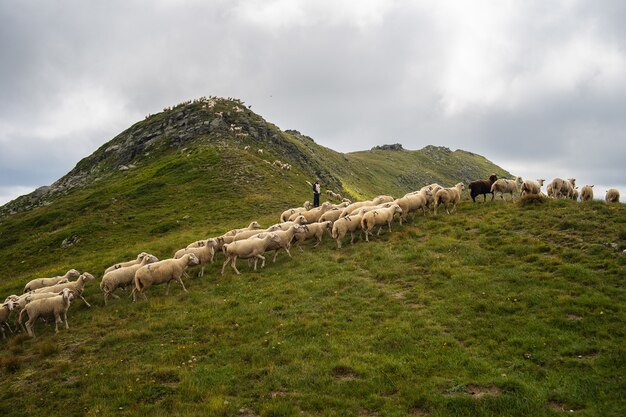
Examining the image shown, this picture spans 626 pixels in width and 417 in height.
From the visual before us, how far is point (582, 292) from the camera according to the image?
14984mm

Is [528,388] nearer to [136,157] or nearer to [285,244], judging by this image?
[285,244]

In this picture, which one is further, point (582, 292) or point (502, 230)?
point (502, 230)

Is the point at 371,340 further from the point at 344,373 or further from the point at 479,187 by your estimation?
the point at 479,187

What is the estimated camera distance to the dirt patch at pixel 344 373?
471 inches

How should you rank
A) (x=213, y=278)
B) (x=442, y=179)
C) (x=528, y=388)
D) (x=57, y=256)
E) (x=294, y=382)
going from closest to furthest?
(x=528, y=388) → (x=294, y=382) → (x=213, y=278) → (x=57, y=256) → (x=442, y=179)

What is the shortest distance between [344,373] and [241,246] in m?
12.0

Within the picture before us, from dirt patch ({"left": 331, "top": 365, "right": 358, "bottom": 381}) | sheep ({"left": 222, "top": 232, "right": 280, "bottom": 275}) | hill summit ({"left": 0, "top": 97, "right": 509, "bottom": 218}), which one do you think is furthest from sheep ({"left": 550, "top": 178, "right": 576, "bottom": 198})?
hill summit ({"left": 0, "top": 97, "right": 509, "bottom": 218})

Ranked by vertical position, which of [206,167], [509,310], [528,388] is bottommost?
[528,388]

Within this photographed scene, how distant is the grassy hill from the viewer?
10.9 meters

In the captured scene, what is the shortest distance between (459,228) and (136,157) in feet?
200

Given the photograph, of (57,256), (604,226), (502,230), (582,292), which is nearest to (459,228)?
(502,230)

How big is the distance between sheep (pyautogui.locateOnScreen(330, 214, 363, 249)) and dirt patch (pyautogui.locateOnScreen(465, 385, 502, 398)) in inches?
546

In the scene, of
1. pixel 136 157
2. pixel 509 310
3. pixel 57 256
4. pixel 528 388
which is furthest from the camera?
Answer: pixel 136 157

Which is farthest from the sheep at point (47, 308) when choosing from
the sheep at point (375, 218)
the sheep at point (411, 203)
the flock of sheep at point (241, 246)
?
the sheep at point (411, 203)
